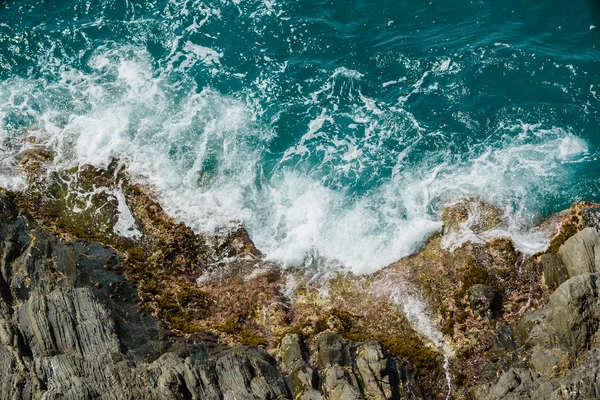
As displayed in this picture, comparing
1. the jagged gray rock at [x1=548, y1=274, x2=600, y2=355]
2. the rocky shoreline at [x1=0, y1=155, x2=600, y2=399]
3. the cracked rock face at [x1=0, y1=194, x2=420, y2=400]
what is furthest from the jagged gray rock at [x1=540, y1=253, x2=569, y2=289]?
the cracked rock face at [x1=0, y1=194, x2=420, y2=400]

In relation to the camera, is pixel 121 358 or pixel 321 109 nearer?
pixel 121 358

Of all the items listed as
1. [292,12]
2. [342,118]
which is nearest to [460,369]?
[342,118]

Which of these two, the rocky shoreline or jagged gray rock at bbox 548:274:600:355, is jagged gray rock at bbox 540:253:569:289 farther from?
jagged gray rock at bbox 548:274:600:355

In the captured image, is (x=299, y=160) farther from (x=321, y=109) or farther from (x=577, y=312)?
(x=577, y=312)

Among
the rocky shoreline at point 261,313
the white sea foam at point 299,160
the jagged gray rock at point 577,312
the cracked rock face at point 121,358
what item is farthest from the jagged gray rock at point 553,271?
the cracked rock face at point 121,358

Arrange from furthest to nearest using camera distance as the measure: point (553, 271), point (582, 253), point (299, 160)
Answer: point (299, 160), point (553, 271), point (582, 253)

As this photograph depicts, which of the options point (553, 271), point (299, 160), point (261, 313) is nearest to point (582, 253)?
point (553, 271)

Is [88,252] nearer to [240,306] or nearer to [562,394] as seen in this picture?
[240,306]

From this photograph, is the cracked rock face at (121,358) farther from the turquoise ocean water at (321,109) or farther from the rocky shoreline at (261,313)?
the turquoise ocean water at (321,109)
